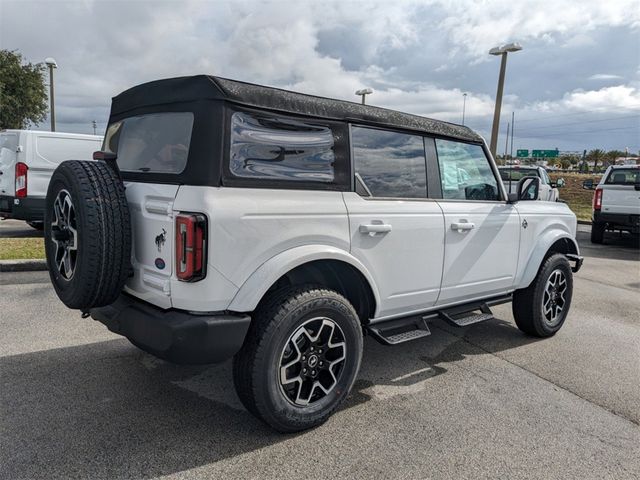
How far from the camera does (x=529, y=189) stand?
4477 mm

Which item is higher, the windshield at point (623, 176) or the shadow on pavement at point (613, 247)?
the windshield at point (623, 176)

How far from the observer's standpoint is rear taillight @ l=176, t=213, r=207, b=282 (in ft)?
8.01

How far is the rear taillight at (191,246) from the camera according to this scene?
244cm

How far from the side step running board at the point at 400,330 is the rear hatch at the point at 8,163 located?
8.67 m

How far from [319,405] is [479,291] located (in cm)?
189

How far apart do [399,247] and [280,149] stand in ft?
3.57

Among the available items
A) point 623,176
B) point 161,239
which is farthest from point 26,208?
point 623,176

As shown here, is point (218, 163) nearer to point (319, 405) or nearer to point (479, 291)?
point (319, 405)

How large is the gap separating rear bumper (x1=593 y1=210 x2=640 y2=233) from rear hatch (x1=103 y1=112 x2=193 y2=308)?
1148 centimetres

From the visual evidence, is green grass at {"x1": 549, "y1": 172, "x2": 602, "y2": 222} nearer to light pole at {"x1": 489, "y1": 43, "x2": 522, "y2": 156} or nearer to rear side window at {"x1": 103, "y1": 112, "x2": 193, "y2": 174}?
light pole at {"x1": 489, "y1": 43, "x2": 522, "y2": 156}

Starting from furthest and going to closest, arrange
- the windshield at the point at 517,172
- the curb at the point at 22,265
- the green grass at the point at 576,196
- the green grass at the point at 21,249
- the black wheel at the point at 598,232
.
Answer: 1. the green grass at the point at 576,196
2. the windshield at the point at 517,172
3. the black wheel at the point at 598,232
4. the green grass at the point at 21,249
5. the curb at the point at 22,265

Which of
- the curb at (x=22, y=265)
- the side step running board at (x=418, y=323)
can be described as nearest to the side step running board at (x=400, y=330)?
the side step running board at (x=418, y=323)

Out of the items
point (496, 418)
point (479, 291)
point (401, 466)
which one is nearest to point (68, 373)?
point (401, 466)

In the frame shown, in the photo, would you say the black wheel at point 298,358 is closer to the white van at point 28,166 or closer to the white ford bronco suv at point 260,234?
the white ford bronco suv at point 260,234
